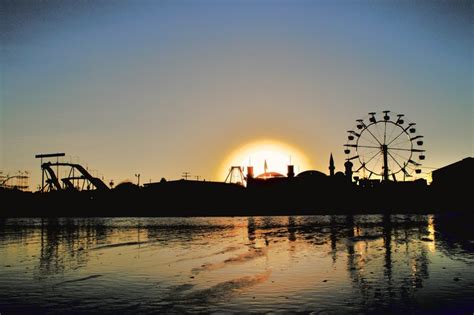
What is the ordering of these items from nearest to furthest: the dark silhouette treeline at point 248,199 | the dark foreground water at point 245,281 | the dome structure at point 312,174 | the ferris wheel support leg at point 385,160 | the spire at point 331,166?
the dark foreground water at point 245,281 → the ferris wheel support leg at point 385,160 → the dark silhouette treeline at point 248,199 → the dome structure at point 312,174 → the spire at point 331,166

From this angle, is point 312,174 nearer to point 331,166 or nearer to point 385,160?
point 331,166

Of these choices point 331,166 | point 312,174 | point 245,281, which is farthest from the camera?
point 331,166

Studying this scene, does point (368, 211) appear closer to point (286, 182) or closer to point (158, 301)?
point (286, 182)

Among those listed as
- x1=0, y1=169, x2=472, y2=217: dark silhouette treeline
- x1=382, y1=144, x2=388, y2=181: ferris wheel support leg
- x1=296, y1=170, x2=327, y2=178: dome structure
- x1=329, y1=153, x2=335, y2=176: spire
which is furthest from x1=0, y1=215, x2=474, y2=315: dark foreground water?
x1=329, y1=153, x2=335, y2=176: spire

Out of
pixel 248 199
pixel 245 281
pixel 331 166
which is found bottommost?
pixel 245 281

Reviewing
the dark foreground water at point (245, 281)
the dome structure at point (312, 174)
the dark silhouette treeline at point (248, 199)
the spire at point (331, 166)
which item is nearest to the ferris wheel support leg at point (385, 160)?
the dark silhouette treeline at point (248, 199)

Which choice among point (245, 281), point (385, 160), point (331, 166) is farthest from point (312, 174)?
point (245, 281)

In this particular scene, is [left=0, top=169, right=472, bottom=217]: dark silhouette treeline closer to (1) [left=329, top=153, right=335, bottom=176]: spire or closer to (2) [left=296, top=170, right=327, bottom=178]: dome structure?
(2) [left=296, top=170, right=327, bottom=178]: dome structure

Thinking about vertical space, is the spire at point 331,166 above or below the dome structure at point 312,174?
above

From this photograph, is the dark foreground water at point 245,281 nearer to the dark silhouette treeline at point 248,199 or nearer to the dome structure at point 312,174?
the dark silhouette treeline at point 248,199

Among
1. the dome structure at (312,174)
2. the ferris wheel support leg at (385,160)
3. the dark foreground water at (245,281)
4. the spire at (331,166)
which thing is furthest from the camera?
the spire at (331,166)

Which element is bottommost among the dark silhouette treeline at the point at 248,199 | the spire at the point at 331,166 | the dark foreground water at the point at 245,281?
the dark foreground water at the point at 245,281

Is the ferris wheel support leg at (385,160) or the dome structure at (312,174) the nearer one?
the ferris wheel support leg at (385,160)

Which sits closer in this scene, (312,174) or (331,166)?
(312,174)
